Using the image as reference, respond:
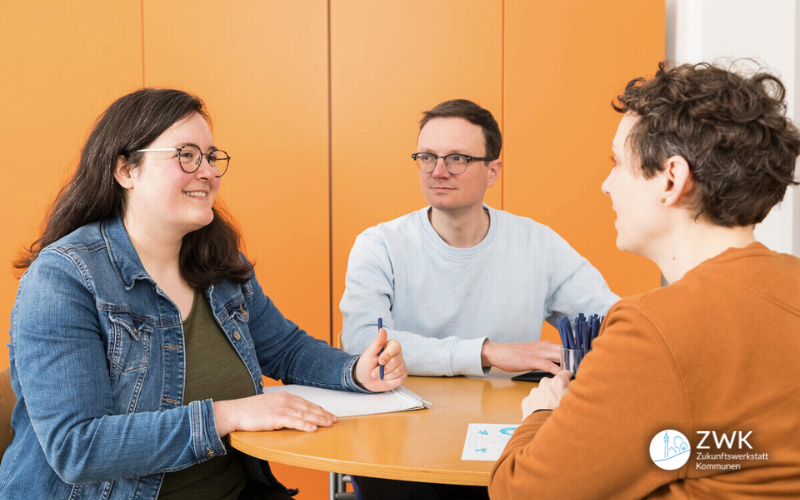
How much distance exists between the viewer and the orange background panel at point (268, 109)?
3.19 metres

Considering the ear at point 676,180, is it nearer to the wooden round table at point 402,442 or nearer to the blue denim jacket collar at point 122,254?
the wooden round table at point 402,442

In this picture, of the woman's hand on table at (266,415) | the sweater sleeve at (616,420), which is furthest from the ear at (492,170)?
the sweater sleeve at (616,420)

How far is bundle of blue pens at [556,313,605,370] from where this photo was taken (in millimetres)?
1388

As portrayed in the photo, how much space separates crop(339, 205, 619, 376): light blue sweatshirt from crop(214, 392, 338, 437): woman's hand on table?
74 centimetres

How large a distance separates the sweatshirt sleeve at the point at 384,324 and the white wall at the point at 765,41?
73.1 inches

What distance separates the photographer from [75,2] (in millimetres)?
3172

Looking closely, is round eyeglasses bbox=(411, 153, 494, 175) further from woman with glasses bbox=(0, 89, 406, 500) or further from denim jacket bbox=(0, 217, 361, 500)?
denim jacket bbox=(0, 217, 361, 500)

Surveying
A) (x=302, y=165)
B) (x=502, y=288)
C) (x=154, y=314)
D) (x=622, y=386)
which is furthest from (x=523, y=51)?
(x=622, y=386)

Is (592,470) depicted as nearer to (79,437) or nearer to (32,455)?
(79,437)

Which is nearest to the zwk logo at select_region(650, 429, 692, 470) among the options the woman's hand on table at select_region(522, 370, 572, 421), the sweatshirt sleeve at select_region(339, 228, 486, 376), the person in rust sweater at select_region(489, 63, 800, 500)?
the person in rust sweater at select_region(489, 63, 800, 500)

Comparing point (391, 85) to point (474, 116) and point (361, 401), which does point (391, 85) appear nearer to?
point (474, 116)

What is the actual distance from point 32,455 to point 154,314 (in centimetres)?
36

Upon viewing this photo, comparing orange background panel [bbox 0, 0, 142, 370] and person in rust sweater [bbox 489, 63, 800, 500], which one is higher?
orange background panel [bbox 0, 0, 142, 370]

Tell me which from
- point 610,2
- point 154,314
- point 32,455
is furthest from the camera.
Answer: point 610,2
